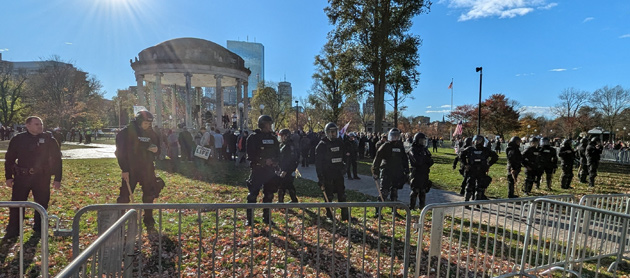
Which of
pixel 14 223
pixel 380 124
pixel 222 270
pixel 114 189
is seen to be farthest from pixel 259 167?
pixel 380 124

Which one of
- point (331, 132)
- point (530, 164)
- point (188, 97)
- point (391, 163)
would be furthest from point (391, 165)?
point (188, 97)

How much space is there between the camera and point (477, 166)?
7375 millimetres

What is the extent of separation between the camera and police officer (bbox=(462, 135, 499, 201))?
24.1 ft

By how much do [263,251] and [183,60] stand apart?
2252 cm

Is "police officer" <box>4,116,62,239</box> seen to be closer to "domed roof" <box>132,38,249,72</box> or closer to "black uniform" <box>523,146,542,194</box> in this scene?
"black uniform" <box>523,146,542,194</box>

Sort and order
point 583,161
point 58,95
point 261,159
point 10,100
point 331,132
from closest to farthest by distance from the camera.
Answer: point 261,159, point 331,132, point 583,161, point 58,95, point 10,100

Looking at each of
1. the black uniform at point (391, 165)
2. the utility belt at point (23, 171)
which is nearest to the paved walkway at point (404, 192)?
the black uniform at point (391, 165)

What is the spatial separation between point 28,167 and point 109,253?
148 inches

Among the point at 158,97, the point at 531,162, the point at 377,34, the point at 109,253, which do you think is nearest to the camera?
the point at 109,253

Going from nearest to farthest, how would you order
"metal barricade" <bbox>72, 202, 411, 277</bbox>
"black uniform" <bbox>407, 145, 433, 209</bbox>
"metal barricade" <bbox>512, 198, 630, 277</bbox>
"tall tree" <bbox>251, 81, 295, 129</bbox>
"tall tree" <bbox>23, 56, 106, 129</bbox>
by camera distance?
"metal barricade" <bbox>72, 202, 411, 277</bbox>
"metal barricade" <bbox>512, 198, 630, 277</bbox>
"black uniform" <bbox>407, 145, 433, 209</bbox>
"tall tree" <bbox>23, 56, 106, 129</bbox>
"tall tree" <bbox>251, 81, 295, 129</bbox>

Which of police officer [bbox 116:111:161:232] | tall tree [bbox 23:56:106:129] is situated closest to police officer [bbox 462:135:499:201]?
police officer [bbox 116:111:161:232]

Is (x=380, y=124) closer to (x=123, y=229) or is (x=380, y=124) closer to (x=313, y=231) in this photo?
(x=313, y=231)

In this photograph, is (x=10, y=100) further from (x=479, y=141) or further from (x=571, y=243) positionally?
(x=571, y=243)

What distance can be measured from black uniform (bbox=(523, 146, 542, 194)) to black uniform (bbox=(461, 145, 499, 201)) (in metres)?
2.66
